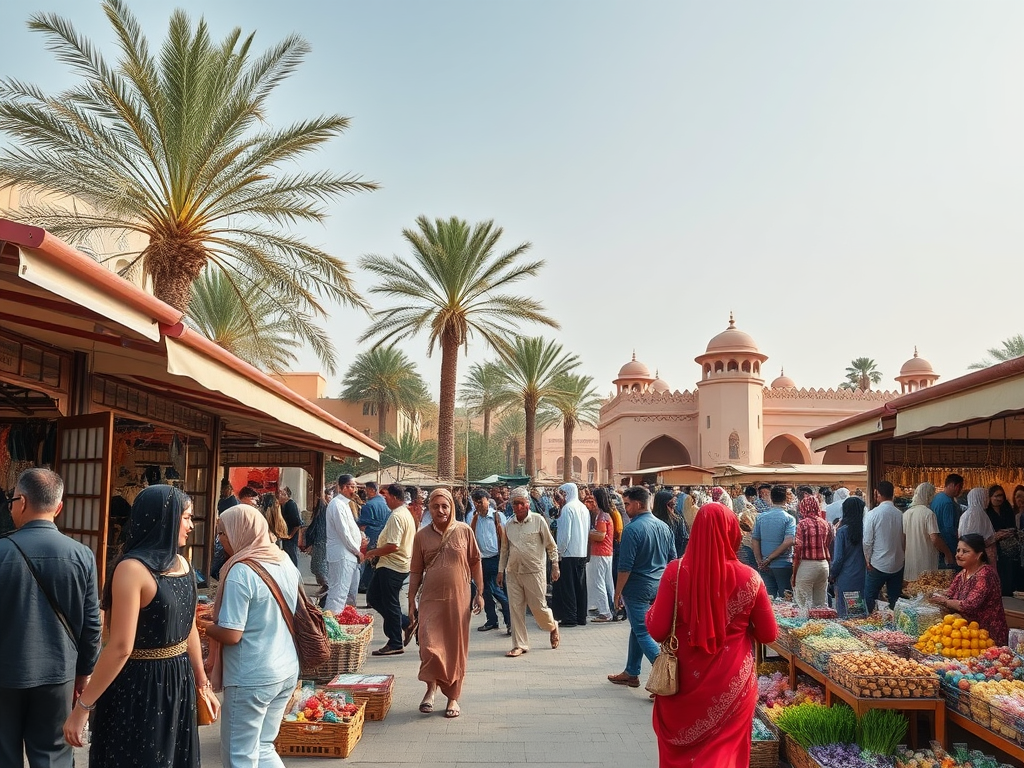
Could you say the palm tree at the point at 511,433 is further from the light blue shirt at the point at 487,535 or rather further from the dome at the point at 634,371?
the light blue shirt at the point at 487,535

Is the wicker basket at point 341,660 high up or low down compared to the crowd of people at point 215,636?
down

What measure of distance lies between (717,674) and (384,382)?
37.5 metres

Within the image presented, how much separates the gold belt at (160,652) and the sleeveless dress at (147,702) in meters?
0.01

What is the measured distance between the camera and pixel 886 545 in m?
8.30

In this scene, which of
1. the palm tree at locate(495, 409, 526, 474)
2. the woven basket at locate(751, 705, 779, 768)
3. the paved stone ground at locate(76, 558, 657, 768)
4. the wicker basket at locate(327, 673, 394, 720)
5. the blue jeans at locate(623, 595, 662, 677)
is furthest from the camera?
the palm tree at locate(495, 409, 526, 474)

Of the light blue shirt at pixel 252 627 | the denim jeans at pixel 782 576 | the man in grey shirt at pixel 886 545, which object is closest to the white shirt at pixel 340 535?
the denim jeans at pixel 782 576

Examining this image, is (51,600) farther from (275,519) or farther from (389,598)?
(275,519)

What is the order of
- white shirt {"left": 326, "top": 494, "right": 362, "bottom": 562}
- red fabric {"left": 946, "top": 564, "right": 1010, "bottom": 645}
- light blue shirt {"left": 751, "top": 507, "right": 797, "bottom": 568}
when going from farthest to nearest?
1. white shirt {"left": 326, "top": 494, "right": 362, "bottom": 562}
2. light blue shirt {"left": 751, "top": 507, "right": 797, "bottom": 568}
3. red fabric {"left": 946, "top": 564, "right": 1010, "bottom": 645}

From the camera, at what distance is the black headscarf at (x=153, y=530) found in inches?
124

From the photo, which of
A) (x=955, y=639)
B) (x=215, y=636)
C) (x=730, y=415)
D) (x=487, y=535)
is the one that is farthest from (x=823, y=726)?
(x=730, y=415)

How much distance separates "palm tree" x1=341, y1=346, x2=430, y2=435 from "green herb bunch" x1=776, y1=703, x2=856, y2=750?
35.7 m

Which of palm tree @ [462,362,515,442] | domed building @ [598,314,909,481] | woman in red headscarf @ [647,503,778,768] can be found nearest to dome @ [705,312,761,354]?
domed building @ [598,314,909,481]

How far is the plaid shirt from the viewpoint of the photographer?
819 cm

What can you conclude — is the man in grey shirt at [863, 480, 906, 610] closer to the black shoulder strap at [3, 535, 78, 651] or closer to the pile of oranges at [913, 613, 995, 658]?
the pile of oranges at [913, 613, 995, 658]
